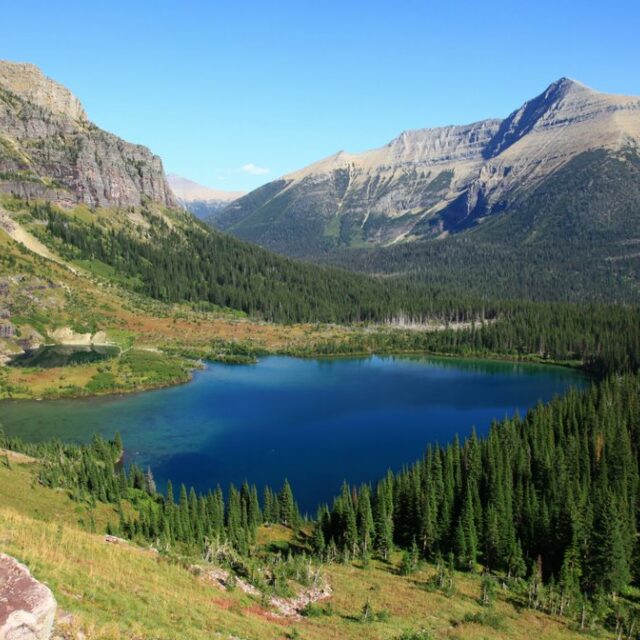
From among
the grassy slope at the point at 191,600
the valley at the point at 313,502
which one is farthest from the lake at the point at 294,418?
the grassy slope at the point at 191,600

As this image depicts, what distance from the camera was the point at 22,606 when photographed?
1781 centimetres

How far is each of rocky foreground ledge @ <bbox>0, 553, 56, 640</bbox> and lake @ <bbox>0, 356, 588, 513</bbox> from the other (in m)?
64.1

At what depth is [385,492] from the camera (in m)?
70.1

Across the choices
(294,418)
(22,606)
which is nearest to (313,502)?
(294,418)

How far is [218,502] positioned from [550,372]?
443 feet

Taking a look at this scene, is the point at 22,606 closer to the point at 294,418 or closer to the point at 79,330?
the point at 294,418

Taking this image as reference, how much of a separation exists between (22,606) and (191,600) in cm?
1498

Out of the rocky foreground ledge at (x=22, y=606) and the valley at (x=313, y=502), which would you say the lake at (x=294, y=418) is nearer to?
the valley at (x=313, y=502)

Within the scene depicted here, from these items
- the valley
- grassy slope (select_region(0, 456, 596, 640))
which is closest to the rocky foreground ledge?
the valley

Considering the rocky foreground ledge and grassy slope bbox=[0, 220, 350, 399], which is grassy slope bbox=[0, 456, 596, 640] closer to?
the rocky foreground ledge


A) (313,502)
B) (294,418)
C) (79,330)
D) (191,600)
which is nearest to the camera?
(191,600)

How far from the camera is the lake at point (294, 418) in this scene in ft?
305

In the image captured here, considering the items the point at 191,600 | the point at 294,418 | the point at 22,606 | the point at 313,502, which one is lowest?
the point at 313,502

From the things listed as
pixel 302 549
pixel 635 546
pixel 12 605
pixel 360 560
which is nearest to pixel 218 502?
pixel 302 549
